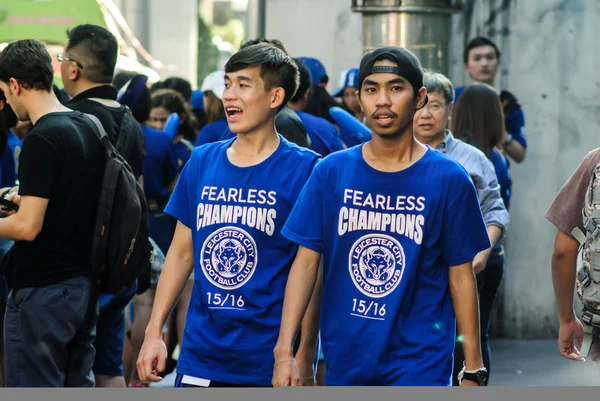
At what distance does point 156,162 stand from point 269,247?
432 cm

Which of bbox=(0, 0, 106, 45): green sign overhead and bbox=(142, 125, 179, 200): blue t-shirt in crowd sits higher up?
bbox=(0, 0, 106, 45): green sign overhead

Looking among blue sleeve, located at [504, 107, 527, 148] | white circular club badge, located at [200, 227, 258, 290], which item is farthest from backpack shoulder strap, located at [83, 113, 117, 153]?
blue sleeve, located at [504, 107, 527, 148]

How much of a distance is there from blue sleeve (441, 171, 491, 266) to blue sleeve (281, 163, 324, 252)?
0.44 metres

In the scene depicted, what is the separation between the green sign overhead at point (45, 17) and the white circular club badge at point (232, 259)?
9.30 meters

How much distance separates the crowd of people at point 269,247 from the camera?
4.38 metres

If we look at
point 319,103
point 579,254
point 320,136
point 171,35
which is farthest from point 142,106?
point 171,35

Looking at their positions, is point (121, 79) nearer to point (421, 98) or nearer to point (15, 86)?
point (15, 86)

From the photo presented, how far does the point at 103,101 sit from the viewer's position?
6469 millimetres

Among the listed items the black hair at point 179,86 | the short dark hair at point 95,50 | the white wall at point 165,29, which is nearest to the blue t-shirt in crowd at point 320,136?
the short dark hair at point 95,50

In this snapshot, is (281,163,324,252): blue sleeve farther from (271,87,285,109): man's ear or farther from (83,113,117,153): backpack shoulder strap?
(83,113,117,153): backpack shoulder strap

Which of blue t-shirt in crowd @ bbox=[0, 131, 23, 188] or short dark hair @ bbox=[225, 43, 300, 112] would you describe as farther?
blue t-shirt in crowd @ bbox=[0, 131, 23, 188]

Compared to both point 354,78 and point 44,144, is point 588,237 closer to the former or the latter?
point 44,144

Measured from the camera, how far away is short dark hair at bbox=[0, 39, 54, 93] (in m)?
5.73

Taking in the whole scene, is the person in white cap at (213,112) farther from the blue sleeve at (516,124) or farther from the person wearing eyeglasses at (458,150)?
the blue sleeve at (516,124)
